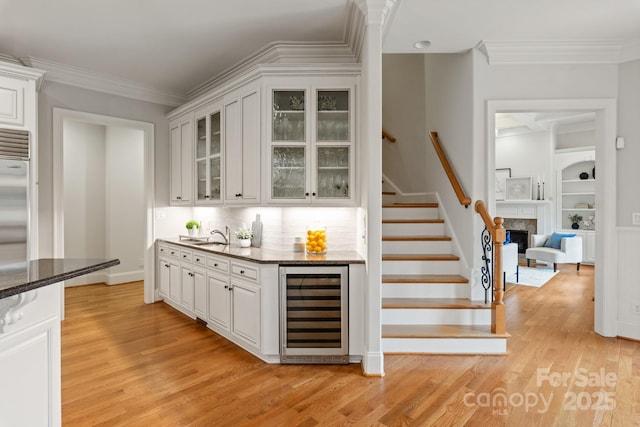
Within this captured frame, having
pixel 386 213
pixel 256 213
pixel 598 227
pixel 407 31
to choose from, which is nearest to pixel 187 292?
pixel 256 213

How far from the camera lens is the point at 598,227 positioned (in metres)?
3.52

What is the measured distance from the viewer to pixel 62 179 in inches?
161

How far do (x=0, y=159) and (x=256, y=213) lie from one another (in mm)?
2370

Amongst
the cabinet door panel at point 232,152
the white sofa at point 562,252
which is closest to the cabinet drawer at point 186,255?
the cabinet door panel at point 232,152

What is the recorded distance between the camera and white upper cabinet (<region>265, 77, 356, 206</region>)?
3217 millimetres

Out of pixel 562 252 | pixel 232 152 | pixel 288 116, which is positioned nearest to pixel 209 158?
pixel 232 152

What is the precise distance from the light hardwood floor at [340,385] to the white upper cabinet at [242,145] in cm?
152

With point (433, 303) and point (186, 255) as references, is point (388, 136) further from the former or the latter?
point (186, 255)

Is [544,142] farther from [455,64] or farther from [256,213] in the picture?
[256,213]

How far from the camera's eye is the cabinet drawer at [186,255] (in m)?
3.96

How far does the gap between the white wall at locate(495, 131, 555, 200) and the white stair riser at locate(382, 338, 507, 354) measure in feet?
Result: 20.8

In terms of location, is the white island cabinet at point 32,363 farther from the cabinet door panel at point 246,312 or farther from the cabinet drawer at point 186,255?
the cabinet drawer at point 186,255

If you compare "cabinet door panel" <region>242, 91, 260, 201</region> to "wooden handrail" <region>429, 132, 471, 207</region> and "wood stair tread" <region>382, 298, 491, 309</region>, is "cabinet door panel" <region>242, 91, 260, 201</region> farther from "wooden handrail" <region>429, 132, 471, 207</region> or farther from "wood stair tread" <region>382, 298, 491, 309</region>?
"wooden handrail" <region>429, 132, 471, 207</region>

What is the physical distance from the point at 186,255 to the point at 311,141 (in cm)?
207
